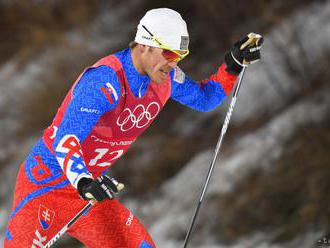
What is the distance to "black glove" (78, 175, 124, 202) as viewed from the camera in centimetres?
186

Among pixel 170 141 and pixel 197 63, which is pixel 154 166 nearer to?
pixel 170 141

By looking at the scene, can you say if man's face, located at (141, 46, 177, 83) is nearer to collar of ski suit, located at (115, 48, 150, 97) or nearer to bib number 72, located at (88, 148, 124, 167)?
collar of ski suit, located at (115, 48, 150, 97)

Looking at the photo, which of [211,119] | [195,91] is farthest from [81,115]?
[211,119]

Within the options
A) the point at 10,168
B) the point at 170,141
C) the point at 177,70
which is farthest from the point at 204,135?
the point at 177,70

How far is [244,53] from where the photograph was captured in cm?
245

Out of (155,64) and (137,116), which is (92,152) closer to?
(137,116)

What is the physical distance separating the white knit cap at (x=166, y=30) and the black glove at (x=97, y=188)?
51 centimetres

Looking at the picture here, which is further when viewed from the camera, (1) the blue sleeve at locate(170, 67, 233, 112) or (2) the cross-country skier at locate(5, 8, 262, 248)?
(1) the blue sleeve at locate(170, 67, 233, 112)

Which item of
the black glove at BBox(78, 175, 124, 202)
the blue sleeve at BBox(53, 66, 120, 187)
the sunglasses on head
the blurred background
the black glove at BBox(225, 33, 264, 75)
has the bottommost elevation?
the black glove at BBox(78, 175, 124, 202)

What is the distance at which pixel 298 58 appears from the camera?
5.72 meters

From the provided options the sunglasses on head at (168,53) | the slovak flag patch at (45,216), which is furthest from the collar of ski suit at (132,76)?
the slovak flag patch at (45,216)

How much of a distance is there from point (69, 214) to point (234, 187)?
3.17 m

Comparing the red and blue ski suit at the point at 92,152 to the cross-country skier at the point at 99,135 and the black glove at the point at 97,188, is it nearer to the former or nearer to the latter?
the cross-country skier at the point at 99,135

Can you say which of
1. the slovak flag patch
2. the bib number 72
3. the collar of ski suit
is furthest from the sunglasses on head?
the slovak flag patch
